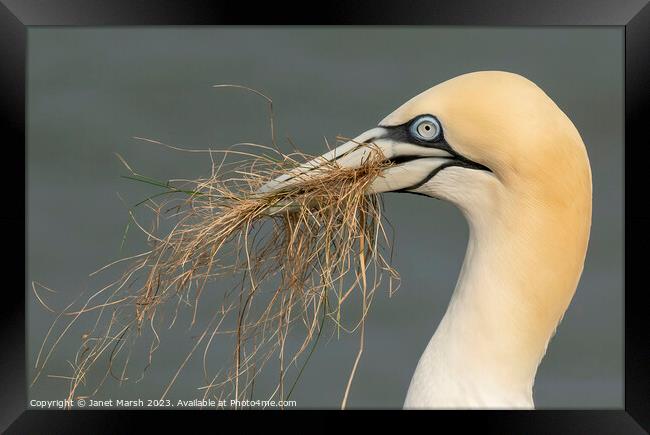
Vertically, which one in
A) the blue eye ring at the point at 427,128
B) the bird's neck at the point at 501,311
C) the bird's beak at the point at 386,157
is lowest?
the bird's neck at the point at 501,311

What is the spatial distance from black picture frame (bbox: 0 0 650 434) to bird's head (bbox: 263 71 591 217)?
1.38 feet

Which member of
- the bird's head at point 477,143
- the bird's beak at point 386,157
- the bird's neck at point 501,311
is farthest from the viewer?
the bird's beak at point 386,157

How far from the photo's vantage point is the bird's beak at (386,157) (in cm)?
486

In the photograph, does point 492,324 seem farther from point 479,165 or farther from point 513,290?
point 479,165

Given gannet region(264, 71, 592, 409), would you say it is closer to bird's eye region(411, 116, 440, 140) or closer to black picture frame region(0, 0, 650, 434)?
bird's eye region(411, 116, 440, 140)

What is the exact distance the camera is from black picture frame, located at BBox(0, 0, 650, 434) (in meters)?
4.95

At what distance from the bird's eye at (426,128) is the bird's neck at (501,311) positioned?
378mm

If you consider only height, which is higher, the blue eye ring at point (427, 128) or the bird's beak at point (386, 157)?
the blue eye ring at point (427, 128)

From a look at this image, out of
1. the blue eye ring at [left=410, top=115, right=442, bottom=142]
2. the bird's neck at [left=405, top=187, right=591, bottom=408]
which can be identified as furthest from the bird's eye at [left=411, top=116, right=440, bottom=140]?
the bird's neck at [left=405, top=187, right=591, bottom=408]

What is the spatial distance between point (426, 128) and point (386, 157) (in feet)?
0.76
